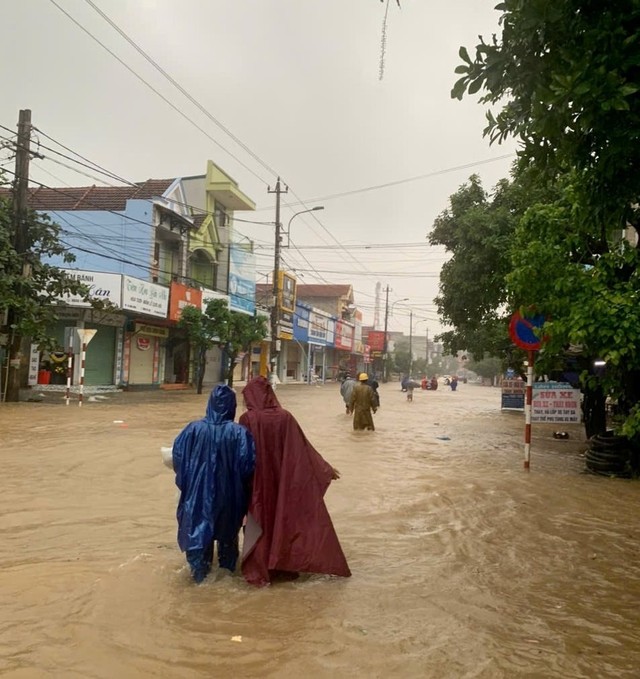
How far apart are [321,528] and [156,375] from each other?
26122mm

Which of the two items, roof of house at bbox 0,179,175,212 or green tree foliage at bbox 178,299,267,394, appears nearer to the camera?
green tree foliage at bbox 178,299,267,394

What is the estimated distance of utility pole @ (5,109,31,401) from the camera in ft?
55.4

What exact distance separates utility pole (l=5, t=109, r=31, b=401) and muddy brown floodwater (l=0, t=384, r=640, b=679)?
10.1 metres

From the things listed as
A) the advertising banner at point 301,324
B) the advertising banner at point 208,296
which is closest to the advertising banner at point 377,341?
the advertising banner at point 301,324

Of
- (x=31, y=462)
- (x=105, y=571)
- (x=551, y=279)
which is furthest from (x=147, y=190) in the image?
(x=105, y=571)

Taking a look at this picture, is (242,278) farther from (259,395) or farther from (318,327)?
(259,395)

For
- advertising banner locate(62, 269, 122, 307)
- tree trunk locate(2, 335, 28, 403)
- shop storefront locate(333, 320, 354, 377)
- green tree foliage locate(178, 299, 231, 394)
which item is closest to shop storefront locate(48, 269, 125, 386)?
advertising banner locate(62, 269, 122, 307)

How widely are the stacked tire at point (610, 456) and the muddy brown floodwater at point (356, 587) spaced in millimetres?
569

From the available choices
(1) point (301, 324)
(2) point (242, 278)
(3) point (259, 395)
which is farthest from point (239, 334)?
(3) point (259, 395)

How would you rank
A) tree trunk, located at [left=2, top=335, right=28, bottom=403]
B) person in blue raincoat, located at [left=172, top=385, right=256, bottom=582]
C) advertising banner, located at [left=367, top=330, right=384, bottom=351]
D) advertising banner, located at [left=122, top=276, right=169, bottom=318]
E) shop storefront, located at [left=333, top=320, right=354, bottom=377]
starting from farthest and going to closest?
advertising banner, located at [left=367, top=330, right=384, bottom=351], shop storefront, located at [left=333, top=320, right=354, bottom=377], advertising banner, located at [left=122, top=276, right=169, bottom=318], tree trunk, located at [left=2, top=335, right=28, bottom=403], person in blue raincoat, located at [left=172, top=385, right=256, bottom=582]

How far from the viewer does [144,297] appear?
24734mm

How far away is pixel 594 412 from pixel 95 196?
959 inches

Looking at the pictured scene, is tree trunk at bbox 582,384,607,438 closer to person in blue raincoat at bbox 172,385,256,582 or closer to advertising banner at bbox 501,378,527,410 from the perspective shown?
person in blue raincoat at bbox 172,385,256,582

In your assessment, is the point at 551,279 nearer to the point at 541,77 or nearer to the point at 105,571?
the point at 541,77
